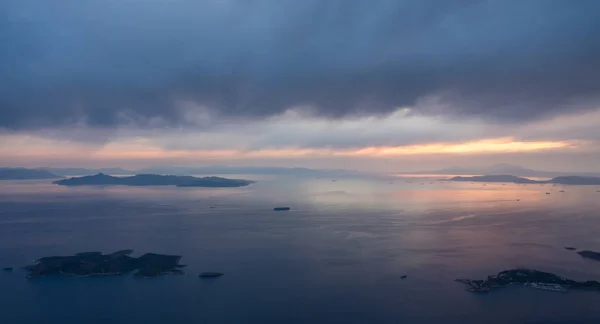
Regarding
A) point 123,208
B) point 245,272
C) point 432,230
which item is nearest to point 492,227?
point 432,230

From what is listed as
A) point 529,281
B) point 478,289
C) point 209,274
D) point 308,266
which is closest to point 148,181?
point 209,274

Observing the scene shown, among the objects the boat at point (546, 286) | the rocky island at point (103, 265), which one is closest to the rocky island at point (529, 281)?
the boat at point (546, 286)

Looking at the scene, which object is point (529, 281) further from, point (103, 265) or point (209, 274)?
point (103, 265)

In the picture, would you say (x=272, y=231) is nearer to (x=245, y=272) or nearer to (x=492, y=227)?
(x=245, y=272)

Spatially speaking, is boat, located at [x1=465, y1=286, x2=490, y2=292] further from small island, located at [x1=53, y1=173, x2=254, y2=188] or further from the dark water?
small island, located at [x1=53, y1=173, x2=254, y2=188]

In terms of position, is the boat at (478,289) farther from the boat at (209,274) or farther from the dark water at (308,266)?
the boat at (209,274)

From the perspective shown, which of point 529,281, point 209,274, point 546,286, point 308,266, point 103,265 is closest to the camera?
point 546,286

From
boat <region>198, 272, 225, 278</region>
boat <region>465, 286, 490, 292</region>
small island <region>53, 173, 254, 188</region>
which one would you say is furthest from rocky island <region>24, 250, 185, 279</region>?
small island <region>53, 173, 254, 188</region>
